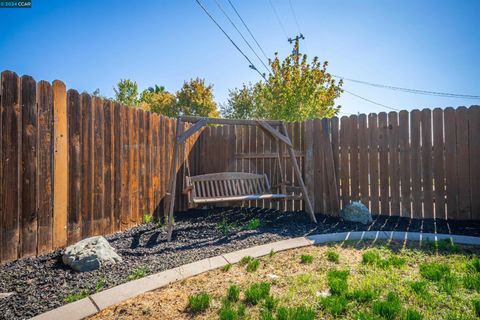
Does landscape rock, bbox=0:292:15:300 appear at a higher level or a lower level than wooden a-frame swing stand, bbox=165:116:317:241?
lower

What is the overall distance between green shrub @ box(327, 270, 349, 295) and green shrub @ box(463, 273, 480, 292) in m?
0.86

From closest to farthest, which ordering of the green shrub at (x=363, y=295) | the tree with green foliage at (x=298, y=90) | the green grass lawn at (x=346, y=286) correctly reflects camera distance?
the green grass lawn at (x=346, y=286)
the green shrub at (x=363, y=295)
the tree with green foliage at (x=298, y=90)

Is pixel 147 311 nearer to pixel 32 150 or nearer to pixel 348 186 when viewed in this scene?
pixel 32 150

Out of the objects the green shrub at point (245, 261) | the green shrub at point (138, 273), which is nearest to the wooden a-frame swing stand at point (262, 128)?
the green shrub at point (138, 273)

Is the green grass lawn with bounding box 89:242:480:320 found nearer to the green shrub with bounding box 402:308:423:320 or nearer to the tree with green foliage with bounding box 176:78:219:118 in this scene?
the green shrub with bounding box 402:308:423:320

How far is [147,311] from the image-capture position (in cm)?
178

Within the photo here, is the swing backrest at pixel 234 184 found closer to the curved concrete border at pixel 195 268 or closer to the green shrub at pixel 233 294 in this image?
the curved concrete border at pixel 195 268

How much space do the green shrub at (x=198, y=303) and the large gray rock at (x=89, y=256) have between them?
128 cm

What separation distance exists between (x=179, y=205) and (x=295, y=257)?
3.44 metres

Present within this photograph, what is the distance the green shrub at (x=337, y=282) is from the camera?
1982 millimetres

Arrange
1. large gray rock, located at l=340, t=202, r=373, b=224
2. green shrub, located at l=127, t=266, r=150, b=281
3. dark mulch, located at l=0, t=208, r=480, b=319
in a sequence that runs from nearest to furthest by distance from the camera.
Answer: dark mulch, located at l=0, t=208, r=480, b=319 → green shrub, located at l=127, t=266, r=150, b=281 → large gray rock, located at l=340, t=202, r=373, b=224

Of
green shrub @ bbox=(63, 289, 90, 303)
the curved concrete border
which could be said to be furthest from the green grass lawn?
green shrub @ bbox=(63, 289, 90, 303)

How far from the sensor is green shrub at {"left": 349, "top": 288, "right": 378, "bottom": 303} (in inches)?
73.0

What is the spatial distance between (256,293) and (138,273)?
1166mm
